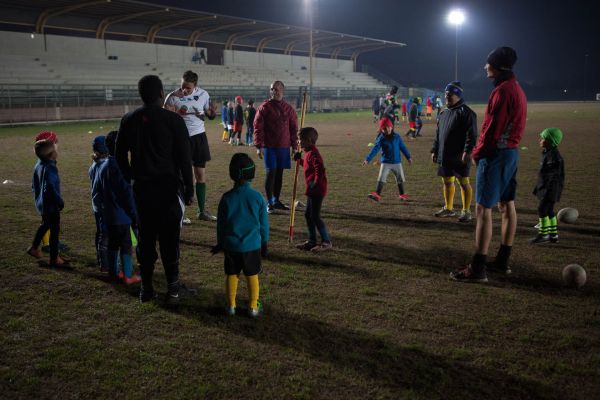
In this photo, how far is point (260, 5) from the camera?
6366 cm

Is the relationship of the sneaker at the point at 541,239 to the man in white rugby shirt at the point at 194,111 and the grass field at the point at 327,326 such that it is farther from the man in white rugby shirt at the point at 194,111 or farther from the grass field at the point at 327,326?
the man in white rugby shirt at the point at 194,111

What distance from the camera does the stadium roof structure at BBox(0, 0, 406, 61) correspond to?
1446 inches

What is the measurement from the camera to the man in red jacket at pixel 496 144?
486cm

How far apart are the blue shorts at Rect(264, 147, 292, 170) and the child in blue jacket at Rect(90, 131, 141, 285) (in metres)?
3.60

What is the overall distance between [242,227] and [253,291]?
56cm

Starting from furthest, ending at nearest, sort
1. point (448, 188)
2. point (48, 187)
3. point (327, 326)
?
point (448, 188)
point (48, 187)
point (327, 326)

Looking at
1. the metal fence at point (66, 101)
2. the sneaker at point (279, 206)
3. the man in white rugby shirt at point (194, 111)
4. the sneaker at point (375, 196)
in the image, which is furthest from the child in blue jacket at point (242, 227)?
the metal fence at point (66, 101)

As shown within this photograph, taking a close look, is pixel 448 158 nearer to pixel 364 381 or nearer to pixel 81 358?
pixel 364 381

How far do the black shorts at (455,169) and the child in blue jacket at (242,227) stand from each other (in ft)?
14.1

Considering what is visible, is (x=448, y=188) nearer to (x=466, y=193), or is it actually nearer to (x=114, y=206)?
(x=466, y=193)

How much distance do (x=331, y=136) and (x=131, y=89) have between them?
2115 centimetres

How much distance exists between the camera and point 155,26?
1780 inches

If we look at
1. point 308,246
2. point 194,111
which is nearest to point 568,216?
point 308,246

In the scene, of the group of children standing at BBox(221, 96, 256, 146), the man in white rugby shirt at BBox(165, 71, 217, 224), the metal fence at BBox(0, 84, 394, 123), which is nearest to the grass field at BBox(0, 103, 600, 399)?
the man in white rugby shirt at BBox(165, 71, 217, 224)
